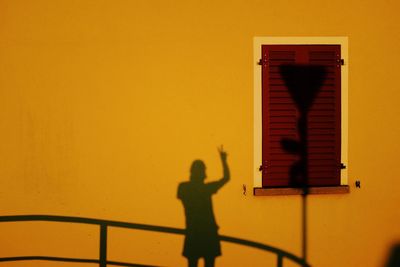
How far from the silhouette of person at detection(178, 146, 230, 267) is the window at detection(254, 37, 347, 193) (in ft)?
1.78

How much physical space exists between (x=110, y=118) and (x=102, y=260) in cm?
160

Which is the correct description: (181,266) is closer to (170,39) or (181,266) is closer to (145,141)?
(145,141)

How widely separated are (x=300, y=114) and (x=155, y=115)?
5.54 ft

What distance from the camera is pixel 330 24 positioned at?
5.12 m

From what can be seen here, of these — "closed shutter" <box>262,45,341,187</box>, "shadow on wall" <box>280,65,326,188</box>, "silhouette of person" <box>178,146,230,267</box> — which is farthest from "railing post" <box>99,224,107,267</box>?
"shadow on wall" <box>280,65,326,188</box>

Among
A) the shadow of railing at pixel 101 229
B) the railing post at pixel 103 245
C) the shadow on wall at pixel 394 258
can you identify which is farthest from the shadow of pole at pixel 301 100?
the railing post at pixel 103 245

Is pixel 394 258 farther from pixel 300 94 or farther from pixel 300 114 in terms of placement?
pixel 300 94

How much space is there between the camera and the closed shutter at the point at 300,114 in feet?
16.7

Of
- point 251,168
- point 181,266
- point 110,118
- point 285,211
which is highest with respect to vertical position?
point 110,118

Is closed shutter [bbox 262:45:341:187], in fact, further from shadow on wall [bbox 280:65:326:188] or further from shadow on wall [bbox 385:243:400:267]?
shadow on wall [bbox 385:243:400:267]

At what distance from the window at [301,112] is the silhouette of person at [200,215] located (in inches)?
21.4

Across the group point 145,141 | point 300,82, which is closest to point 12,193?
point 145,141

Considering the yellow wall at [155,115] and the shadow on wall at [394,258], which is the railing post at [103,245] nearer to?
the yellow wall at [155,115]

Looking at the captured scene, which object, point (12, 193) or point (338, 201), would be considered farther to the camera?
point (338, 201)
